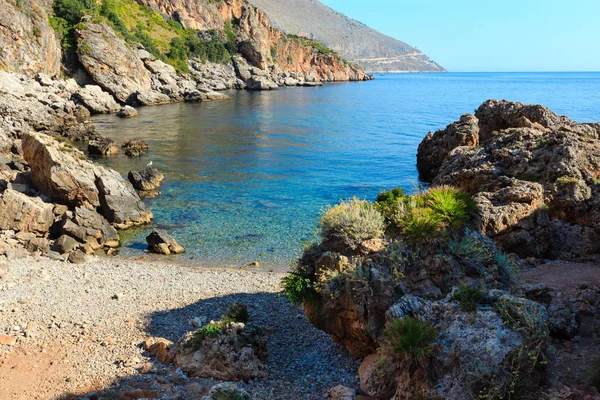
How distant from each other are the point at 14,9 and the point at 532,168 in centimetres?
6428

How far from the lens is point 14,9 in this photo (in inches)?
2333

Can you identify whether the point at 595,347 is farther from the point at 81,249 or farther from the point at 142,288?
the point at 81,249

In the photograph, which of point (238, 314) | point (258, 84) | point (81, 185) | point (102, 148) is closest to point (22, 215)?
point (81, 185)

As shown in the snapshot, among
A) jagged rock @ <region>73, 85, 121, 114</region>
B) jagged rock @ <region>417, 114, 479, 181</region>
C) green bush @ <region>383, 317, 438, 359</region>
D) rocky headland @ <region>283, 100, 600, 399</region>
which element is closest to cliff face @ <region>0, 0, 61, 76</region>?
jagged rock @ <region>73, 85, 121, 114</region>

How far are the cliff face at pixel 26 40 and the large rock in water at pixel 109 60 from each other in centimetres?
445

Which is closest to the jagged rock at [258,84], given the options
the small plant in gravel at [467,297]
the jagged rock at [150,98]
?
the jagged rock at [150,98]

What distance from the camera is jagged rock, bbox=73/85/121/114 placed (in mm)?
61812

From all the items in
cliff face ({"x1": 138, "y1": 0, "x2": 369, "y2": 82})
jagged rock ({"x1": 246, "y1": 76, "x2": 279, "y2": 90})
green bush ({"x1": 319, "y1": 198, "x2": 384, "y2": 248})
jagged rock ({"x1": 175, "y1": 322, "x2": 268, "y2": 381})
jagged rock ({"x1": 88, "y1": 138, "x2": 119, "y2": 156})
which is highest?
cliff face ({"x1": 138, "y1": 0, "x2": 369, "y2": 82})

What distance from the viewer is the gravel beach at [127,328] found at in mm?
10234

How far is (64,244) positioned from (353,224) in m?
14.4

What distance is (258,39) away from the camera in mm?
136375

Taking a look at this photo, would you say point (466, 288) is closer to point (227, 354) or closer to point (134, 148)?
point (227, 354)

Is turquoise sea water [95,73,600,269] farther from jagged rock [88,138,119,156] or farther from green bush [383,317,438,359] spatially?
green bush [383,317,438,359]

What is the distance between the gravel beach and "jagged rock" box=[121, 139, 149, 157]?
71.3ft
